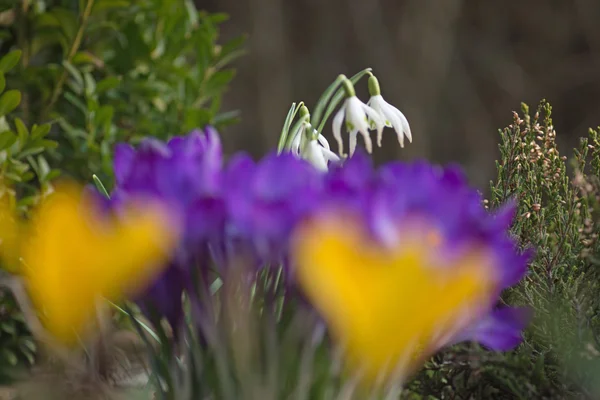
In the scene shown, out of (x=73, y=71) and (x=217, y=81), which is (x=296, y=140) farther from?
(x=217, y=81)

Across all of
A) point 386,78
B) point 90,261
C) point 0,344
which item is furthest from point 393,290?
point 386,78

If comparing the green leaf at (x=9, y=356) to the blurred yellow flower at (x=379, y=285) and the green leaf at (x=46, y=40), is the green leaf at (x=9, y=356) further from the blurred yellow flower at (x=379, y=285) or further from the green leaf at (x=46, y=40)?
the blurred yellow flower at (x=379, y=285)

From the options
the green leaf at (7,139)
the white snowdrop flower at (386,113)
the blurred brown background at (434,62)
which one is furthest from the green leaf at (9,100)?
the blurred brown background at (434,62)

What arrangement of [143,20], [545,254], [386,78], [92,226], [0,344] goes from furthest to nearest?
[386,78], [143,20], [0,344], [545,254], [92,226]

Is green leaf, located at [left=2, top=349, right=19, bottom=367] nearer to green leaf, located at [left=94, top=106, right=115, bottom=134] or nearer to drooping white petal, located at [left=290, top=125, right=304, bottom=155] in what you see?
green leaf, located at [left=94, top=106, right=115, bottom=134]

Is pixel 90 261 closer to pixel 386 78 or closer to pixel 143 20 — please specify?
pixel 143 20

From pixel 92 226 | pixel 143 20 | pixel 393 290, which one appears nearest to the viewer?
pixel 393 290

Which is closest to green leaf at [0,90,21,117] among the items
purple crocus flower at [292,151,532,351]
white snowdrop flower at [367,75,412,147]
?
white snowdrop flower at [367,75,412,147]
